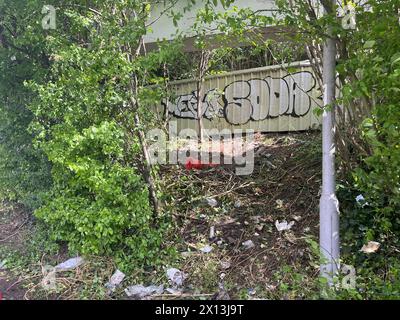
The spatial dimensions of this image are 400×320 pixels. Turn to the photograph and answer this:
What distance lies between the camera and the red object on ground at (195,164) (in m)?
5.99

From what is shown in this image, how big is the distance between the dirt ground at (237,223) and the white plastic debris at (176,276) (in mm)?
74

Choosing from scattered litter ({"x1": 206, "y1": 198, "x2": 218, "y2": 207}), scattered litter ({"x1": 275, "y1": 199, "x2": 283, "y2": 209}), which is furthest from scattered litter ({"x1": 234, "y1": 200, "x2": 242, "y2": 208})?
scattered litter ({"x1": 275, "y1": 199, "x2": 283, "y2": 209})

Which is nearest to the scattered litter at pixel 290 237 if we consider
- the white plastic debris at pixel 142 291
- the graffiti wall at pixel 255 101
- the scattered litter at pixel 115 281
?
the white plastic debris at pixel 142 291

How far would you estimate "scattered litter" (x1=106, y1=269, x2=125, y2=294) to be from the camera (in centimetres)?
412

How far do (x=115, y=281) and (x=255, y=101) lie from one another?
634 cm

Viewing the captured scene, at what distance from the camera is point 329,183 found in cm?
353

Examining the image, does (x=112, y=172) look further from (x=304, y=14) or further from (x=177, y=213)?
(x=304, y=14)

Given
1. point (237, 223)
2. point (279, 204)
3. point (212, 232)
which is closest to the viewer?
point (212, 232)

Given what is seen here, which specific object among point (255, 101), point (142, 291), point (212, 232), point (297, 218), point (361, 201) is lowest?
point (142, 291)

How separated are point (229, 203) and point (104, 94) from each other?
219cm

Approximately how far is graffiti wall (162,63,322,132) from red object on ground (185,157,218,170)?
2.34 metres

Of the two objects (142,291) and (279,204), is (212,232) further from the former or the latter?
(142,291)

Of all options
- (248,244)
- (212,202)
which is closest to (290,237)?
(248,244)
